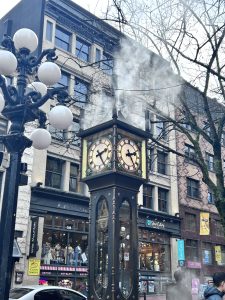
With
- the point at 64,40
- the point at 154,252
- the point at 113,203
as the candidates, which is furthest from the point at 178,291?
the point at 64,40

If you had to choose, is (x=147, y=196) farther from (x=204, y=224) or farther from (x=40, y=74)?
(x=40, y=74)

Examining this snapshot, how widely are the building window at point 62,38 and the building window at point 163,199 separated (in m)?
11.6

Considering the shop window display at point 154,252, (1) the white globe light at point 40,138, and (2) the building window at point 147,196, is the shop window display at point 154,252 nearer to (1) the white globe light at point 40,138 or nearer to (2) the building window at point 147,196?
(2) the building window at point 147,196

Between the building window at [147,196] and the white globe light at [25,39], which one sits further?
the building window at [147,196]

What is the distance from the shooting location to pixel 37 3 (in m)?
23.2

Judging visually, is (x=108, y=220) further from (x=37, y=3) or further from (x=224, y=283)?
(x=37, y=3)

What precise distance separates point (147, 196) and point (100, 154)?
20140 mm

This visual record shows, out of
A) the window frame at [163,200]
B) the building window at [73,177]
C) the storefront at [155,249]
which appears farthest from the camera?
the window frame at [163,200]

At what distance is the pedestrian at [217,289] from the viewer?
13.6 feet

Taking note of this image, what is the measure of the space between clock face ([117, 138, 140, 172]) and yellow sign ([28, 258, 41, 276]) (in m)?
13.6

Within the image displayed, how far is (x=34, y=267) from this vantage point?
17922 mm

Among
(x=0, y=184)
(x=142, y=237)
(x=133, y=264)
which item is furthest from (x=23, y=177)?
(x=142, y=237)

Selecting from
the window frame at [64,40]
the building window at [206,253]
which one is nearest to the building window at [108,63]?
the window frame at [64,40]

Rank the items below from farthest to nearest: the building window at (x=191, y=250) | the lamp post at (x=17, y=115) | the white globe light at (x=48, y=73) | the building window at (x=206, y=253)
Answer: the building window at (x=206, y=253)
the building window at (x=191, y=250)
the white globe light at (x=48, y=73)
the lamp post at (x=17, y=115)
